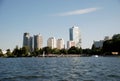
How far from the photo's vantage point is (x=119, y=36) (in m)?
180

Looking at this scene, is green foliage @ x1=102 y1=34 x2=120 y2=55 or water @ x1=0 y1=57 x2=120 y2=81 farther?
green foliage @ x1=102 y1=34 x2=120 y2=55

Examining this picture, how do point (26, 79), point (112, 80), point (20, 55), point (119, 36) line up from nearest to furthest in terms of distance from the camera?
point (112, 80), point (26, 79), point (119, 36), point (20, 55)

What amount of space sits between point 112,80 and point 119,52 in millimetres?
143364

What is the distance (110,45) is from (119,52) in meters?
7.30

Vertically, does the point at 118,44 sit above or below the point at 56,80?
above

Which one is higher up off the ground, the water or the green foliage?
the green foliage

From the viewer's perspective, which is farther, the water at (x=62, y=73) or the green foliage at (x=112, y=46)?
the green foliage at (x=112, y=46)

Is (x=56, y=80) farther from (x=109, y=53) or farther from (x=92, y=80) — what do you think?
(x=109, y=53)

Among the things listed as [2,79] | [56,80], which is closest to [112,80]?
[56,80]

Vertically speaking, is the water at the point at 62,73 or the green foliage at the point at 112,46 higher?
the green foliage at the point at 112,46

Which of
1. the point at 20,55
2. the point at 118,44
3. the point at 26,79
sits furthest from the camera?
the point at 20,55

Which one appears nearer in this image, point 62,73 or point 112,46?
point 62,73

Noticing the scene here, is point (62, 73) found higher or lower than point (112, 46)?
lower

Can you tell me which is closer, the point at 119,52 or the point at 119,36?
the point at 119,52
